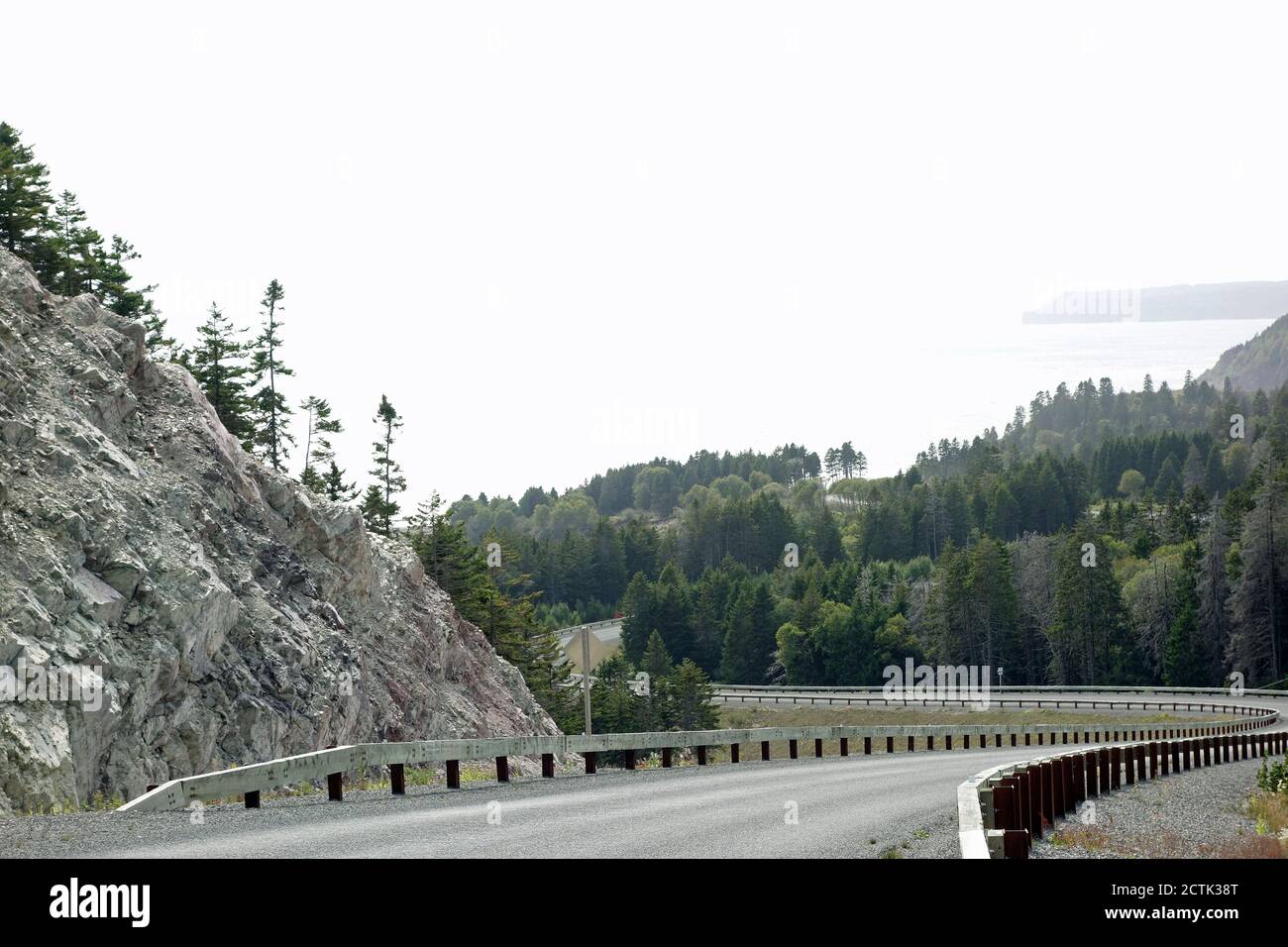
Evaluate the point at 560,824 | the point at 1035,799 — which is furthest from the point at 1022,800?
the point at 560,824

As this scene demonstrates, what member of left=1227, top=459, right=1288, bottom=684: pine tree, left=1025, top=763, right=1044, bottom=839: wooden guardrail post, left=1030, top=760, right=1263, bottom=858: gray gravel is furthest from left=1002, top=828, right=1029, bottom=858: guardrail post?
left=1227, top=459, right=1288, bottom=684: pine tree

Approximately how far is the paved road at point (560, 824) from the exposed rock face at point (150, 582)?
8.02 meters

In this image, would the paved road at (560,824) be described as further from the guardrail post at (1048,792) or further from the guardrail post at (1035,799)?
the guardrail post at (1048,792)

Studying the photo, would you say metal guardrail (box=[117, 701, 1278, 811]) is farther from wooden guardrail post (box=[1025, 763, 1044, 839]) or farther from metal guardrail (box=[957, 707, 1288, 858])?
wooden guardrail post (box=[1025, 763, 1044, 839])

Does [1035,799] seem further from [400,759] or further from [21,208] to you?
[21,208]

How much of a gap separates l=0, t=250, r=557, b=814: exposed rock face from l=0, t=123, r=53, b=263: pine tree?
19.8 meters

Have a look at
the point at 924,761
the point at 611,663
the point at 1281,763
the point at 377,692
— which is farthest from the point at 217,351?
the point at 611,663

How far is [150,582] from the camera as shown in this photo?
1155 inches

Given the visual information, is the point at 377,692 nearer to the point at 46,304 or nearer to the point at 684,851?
the point at 46,304

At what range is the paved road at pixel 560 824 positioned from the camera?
1210cm

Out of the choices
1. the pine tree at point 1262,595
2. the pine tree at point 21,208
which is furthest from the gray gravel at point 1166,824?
the pine tree at point 1262,595

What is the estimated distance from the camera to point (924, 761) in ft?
100

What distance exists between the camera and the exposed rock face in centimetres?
2572
